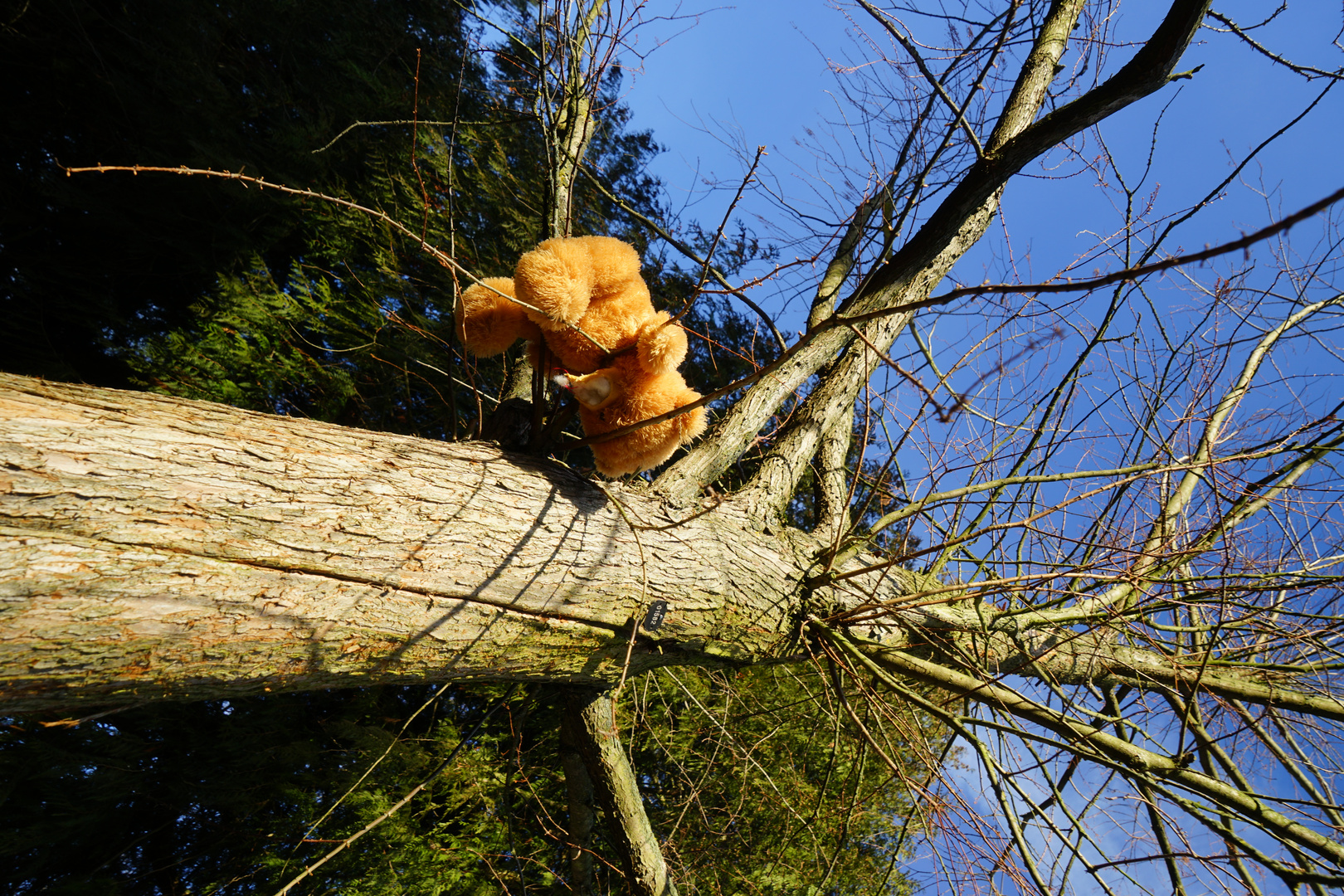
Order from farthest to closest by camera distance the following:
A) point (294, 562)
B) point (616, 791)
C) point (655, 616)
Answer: point (616, 791) → point (655, 616) → point (294, 562)

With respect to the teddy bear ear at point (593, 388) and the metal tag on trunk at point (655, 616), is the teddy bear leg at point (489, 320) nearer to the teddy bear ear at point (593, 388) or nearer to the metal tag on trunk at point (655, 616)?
the teddy bear ear at point (593, 388)

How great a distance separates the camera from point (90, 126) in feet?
9.67

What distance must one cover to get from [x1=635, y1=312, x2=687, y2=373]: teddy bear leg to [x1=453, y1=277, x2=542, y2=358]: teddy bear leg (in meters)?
0.26

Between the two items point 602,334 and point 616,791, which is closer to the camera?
point 602,334

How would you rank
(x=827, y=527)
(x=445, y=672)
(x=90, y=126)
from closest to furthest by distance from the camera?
(x=445, y=672) < (x=827, y=527) < (x=90, y=126)

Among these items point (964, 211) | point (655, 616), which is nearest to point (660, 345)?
point (655, 616)

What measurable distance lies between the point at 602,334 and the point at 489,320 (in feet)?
0.90

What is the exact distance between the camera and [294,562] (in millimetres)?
1036

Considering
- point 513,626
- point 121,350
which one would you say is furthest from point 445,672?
point 121,350

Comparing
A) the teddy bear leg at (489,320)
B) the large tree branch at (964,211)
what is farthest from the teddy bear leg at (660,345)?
the large tree branch at (964,211)

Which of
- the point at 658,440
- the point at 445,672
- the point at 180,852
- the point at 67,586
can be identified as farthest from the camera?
the point at 180,852

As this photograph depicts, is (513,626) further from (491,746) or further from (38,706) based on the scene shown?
(491,746)

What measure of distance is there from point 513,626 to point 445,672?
0.15 m

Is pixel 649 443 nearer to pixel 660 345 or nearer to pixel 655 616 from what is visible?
pixel 660 345
